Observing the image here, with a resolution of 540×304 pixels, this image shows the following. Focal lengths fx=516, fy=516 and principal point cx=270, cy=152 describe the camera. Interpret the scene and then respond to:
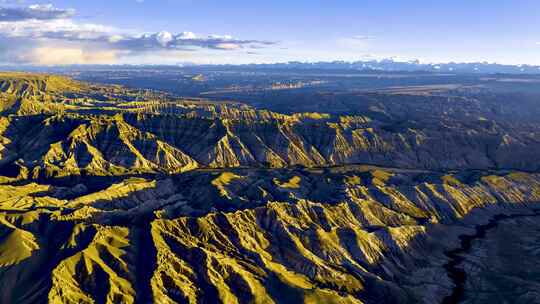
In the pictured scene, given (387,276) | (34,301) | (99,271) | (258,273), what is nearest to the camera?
(34,301)

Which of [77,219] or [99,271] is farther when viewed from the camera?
[77,219]

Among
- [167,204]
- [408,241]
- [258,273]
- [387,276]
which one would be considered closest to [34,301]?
[258,273]

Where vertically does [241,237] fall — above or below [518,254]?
above

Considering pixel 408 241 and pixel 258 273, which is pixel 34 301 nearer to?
pixel 258 273

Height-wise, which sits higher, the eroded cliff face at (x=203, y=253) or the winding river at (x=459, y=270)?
the eroded cliff face at (x=203, y=253)

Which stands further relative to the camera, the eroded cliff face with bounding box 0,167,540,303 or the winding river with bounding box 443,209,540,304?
the winding river with bounding box 443,209,540,304

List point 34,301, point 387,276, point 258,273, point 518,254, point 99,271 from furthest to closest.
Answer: point 518,254, point 387,276, point 258,273, point 99,271, point 34,301

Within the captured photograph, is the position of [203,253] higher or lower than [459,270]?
higher

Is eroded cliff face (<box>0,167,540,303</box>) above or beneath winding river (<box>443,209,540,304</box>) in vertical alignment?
above

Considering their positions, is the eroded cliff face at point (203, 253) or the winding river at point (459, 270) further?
the winding river at point (459, 270)

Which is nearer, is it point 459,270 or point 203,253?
point 203,253
